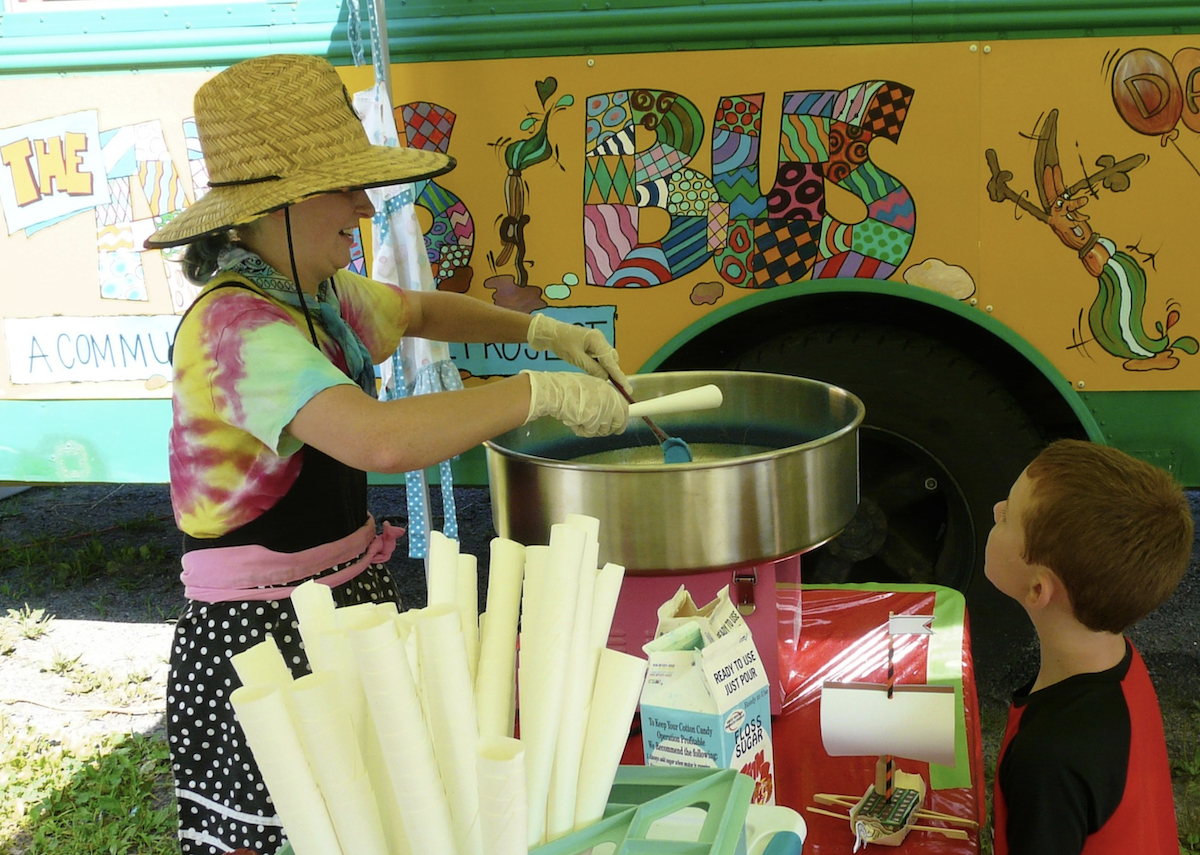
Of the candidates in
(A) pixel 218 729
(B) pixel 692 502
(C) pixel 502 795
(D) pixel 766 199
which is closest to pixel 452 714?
(C) pixel 502 795

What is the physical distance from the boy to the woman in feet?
2.10

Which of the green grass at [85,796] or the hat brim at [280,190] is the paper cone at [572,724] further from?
the green grass at [85,796]

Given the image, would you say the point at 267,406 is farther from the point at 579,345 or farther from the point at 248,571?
the point at 579,345

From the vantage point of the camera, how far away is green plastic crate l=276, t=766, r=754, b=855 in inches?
32.7

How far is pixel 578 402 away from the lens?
1.60 meters

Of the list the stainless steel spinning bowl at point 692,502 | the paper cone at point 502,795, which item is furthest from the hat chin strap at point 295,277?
the paper cone at point 502,795

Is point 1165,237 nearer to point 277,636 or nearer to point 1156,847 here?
point 1156,847

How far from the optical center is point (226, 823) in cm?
167

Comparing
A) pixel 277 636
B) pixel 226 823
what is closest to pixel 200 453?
pixel 277 636

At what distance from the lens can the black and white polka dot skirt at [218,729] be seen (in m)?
1.66

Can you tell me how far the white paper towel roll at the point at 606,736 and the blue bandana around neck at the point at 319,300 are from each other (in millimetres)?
1001

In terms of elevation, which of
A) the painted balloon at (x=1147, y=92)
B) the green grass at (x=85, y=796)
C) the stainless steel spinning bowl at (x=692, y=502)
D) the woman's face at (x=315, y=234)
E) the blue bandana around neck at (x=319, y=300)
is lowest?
the green grass at (x=85, y=796)

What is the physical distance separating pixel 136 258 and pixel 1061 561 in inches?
103

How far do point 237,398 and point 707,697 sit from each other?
→ 798 mm
